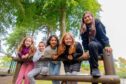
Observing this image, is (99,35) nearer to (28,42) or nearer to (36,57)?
(36,57)

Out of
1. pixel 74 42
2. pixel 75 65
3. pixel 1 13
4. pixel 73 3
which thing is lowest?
pixel 75 65

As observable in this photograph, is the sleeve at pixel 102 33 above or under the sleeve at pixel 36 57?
above

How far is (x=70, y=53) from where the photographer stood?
5.19 m

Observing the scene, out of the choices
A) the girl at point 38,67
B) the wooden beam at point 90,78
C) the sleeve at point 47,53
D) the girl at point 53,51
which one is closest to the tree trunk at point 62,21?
the girl at point 53,51

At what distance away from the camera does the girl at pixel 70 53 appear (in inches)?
205

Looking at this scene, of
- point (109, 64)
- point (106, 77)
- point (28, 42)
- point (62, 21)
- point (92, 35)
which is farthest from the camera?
point (62, 21)

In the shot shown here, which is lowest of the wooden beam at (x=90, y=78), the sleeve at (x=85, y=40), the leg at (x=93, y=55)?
the wooden beam at (x=90, y=78)

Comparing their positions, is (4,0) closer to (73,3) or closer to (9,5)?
(9,5)

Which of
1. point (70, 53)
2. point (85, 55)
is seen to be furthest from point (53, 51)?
point (85, 55)

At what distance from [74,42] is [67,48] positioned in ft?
0.57

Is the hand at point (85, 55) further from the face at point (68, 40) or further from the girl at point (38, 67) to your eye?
the girl at point (38, 67)

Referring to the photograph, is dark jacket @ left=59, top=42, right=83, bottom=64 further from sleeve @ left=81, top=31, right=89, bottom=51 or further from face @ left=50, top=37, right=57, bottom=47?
face @ left=50, top=37, right=57, bottom=47

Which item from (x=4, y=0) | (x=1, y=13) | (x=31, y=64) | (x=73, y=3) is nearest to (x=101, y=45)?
(x=31, y=64)

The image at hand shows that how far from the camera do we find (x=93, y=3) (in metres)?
27.4
